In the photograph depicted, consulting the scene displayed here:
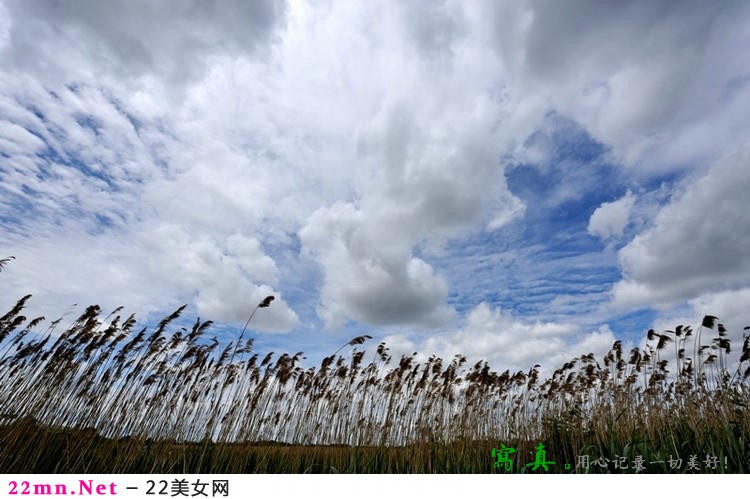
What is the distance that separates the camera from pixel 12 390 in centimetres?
516

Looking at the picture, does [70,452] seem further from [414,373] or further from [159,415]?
[414,373]

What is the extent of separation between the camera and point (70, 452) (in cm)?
478

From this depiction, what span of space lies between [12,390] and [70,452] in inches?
47.2

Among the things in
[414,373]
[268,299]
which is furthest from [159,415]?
[414,373]

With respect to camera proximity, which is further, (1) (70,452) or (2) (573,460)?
(2) (573,460)

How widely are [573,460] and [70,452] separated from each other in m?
6.60
